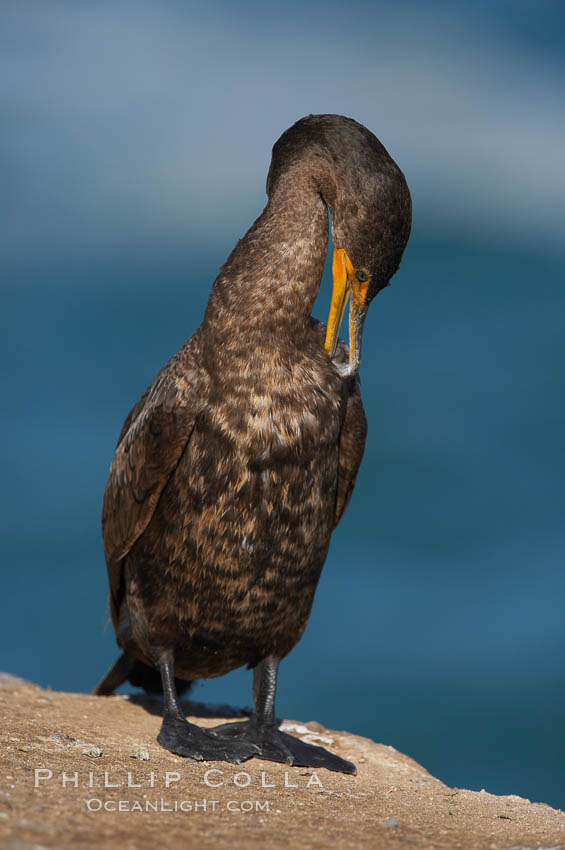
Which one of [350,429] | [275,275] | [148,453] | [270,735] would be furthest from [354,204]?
[270,735]

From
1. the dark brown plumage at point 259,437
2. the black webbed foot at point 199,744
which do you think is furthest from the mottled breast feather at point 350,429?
the black webbed foot at point 199,744

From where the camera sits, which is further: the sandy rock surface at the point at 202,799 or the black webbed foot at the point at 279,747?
the black webbed foot at the point at 279,747

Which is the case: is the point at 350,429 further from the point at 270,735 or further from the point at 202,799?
the point at 202,799

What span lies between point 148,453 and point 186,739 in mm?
1332

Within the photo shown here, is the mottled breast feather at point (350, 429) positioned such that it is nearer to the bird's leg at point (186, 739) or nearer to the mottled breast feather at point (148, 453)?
the mottled breast feather at point (148, 453)

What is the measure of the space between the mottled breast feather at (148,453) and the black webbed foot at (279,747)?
101 cm

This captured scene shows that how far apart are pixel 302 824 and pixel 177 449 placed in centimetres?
182

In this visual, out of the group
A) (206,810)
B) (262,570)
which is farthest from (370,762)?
(206,810)

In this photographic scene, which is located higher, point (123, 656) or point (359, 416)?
point (359, 416)

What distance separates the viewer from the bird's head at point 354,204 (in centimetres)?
438

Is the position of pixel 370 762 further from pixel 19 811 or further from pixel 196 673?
pixel 19 811

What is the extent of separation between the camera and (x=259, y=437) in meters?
4.32

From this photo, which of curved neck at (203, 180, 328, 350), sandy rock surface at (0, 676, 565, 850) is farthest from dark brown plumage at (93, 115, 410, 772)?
sandy rock surface at (0, 676, 565, 850)

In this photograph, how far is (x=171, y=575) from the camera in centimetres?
459
